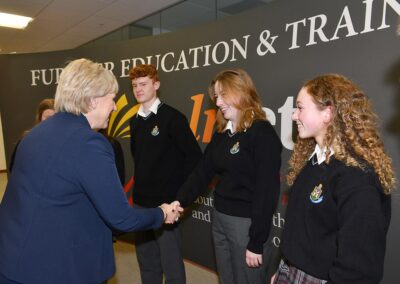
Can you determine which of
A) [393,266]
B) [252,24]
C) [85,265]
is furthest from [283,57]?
[85,265]

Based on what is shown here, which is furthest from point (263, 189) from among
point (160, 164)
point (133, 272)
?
point (133, 272)

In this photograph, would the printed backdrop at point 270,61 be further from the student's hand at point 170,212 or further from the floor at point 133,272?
the student's hand at point 170,212

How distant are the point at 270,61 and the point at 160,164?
108cm

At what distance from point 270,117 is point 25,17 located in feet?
14.4

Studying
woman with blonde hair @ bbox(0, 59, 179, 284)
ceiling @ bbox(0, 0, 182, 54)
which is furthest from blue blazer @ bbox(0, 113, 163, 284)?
ceiling @ bbox(0, 0, 182, 54)

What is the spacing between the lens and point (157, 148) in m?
2.14

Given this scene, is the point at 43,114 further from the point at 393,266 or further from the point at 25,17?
the point at 25,17

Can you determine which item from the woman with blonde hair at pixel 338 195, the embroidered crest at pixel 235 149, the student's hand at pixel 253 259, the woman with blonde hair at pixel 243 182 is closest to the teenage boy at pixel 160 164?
the woman with blonde hair at pixel 243 182

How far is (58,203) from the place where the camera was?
1.19m

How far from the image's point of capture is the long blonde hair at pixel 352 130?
3.38ft

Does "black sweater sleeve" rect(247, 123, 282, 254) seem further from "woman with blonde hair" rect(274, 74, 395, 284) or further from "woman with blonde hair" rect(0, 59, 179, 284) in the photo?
"woman with blonde hair" rect(0, 59, 179, 284)

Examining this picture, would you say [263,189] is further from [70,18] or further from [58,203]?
[70,18]

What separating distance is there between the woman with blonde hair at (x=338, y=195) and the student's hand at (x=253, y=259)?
0.29 meters

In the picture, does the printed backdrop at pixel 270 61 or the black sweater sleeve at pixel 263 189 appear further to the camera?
the printed backdrop at pixel 270 61
